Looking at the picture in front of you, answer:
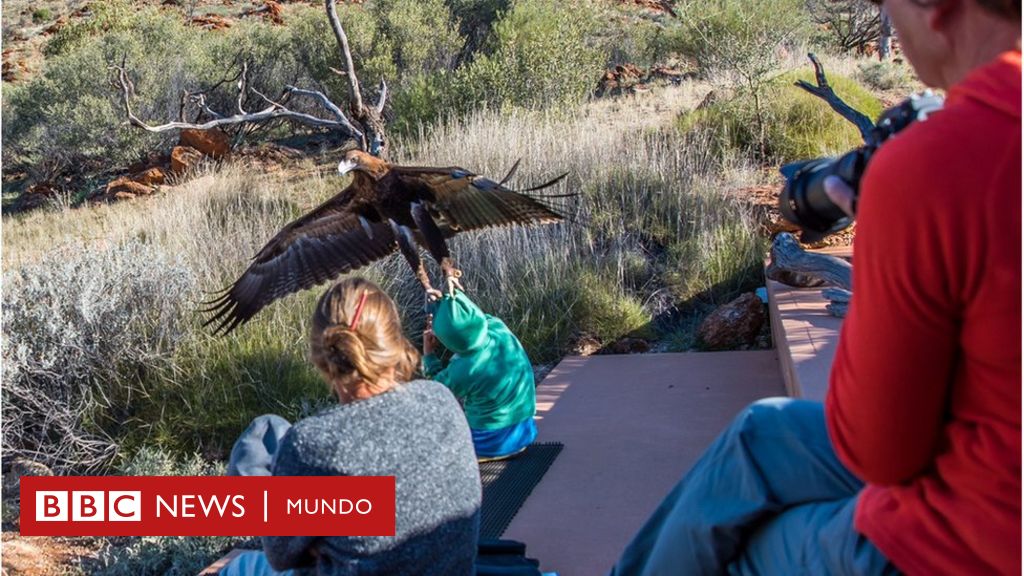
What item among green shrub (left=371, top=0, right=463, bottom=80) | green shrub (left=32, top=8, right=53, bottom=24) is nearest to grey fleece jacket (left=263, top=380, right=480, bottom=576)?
green shrub (left=371, top=0, right=463, bottom=80)

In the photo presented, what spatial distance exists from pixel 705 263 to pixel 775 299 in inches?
64.3

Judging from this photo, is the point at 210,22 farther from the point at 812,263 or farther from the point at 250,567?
the point at 250,567

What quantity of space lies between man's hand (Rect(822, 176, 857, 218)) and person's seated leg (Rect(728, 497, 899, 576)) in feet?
1.51

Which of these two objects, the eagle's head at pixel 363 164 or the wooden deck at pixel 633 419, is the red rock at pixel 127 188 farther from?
the eagle's head at pixel 363 164

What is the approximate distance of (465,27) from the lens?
18609 mm

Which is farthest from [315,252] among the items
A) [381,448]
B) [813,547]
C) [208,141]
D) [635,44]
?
[635,44]

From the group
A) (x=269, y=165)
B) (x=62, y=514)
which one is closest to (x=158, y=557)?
(x=62, y=514)

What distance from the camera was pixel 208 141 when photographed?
1579 centimetres

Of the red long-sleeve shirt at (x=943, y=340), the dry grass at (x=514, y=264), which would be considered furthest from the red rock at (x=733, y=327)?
the red long-sleeve shirt at (x=943, y=340)

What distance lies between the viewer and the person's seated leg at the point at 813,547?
1464 mm

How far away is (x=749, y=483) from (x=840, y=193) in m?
0.56

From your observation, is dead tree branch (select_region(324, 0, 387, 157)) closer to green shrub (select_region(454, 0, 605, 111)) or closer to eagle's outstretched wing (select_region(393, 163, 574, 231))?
Answer: eagle's outstretched wing (select_region(393, 163, 574, 231))

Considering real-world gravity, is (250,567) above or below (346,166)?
below

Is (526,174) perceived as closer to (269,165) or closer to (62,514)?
(62,514)
